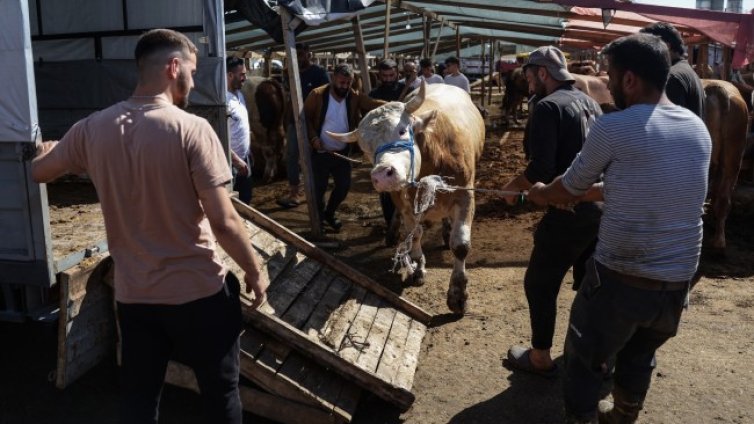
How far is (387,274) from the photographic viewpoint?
6.27 m

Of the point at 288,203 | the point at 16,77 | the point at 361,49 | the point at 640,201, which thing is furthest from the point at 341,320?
the point at 361,49

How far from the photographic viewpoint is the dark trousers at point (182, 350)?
2.50m

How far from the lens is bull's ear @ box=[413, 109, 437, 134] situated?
496 centimetres

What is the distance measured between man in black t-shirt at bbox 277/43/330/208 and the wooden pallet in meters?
3.66

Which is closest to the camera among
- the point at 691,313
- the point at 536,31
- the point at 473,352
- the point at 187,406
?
the point at 187,406

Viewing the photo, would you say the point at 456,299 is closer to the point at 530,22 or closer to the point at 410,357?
the point at 410,357

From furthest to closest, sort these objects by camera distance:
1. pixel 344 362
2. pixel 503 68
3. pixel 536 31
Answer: pixel 503 68
pixel 536 31
pixel 344 362

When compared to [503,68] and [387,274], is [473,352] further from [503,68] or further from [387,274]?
[503,68]

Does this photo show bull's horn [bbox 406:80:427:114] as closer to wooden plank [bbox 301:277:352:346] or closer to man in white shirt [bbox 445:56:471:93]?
wooden plank [bbox 301:277:352:346]

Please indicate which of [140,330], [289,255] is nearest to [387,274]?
[289,255]

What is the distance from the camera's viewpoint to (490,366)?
4320 millimetres

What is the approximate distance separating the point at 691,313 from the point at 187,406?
4.04m

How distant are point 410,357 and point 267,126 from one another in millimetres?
7608

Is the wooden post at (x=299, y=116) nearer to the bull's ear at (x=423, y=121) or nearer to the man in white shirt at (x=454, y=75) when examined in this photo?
the bull's ear at (x=423, y=121)
